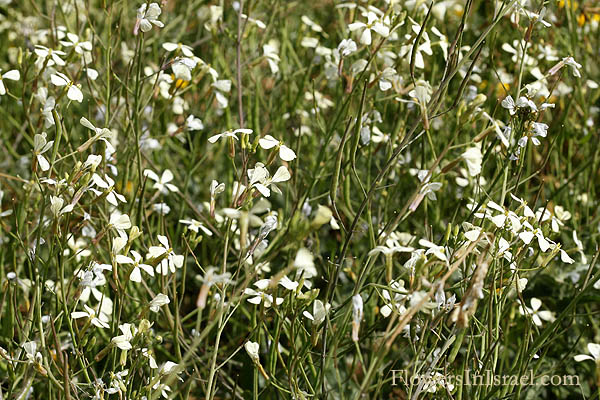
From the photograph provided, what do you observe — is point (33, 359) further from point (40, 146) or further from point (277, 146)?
point (277, 146)

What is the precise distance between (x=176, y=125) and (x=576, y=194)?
1.15 meters

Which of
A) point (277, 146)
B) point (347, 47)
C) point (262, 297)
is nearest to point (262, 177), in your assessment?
point (277, 146)

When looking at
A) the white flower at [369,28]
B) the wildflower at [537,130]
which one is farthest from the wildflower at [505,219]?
the white flower at [369,28]

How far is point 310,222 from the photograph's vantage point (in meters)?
0.98

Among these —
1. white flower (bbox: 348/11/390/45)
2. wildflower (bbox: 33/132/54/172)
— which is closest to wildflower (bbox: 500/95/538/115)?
white flower (bbox: 348/11/390/45)

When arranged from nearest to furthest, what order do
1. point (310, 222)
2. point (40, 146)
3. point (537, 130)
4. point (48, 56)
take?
1. point (310, 222)
2. point (40, 146)
3. point (537, 130)
4. point (48, 56)

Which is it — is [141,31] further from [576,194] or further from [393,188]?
[576,194]

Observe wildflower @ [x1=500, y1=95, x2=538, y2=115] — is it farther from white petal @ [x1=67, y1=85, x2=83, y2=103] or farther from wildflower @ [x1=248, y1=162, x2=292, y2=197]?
white petal @ [x1=67, y1=85, x2=83, y2=103]

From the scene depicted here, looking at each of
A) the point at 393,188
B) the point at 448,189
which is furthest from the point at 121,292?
the point at 448,189

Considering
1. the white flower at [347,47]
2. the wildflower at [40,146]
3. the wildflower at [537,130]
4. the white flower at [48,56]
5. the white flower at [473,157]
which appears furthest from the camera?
the white flower at [347,47]

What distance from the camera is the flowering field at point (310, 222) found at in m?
1.05

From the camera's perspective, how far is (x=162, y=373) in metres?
1.08

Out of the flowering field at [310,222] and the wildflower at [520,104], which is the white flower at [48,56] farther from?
the wildflower at [520,104]

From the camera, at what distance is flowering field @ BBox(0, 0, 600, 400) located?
3.43ft
